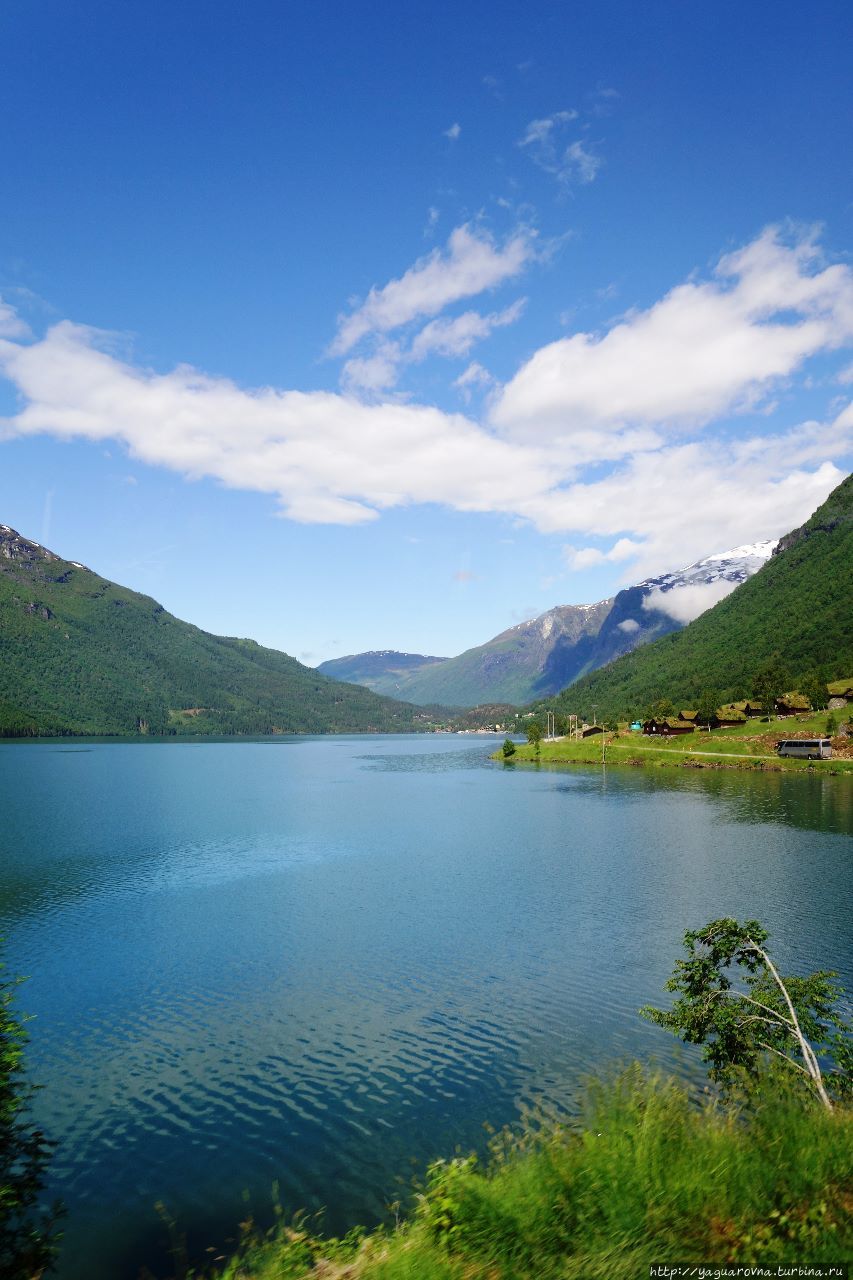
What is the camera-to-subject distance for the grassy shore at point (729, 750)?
5886 inches

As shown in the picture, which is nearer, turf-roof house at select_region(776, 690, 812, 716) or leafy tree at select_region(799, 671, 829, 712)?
leafy tree at select_region(799, 671, 829, 712)

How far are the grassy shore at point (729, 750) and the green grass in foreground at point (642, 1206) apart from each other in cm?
14913

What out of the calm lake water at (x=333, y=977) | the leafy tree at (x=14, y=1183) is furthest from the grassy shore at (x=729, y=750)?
the leafy tree at (x=14, y=1183)

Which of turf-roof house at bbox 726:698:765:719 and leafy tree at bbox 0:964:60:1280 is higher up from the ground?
turf-roof house at bbox 726:698:765:719

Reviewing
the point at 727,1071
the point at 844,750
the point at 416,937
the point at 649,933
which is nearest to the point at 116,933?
the point at 416,937

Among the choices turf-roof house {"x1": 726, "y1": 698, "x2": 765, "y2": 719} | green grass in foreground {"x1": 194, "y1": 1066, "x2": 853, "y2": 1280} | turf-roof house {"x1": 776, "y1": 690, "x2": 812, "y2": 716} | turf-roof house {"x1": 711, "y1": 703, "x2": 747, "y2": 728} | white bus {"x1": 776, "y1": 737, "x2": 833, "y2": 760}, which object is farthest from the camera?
turf-roof house {"x1": 711, "y1": 703, "x2": 747, "y2": 728}

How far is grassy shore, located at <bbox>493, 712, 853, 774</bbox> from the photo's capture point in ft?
490

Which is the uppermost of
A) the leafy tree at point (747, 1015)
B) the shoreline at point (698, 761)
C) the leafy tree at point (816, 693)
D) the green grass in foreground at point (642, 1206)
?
the leafy tree at point (816, 693)

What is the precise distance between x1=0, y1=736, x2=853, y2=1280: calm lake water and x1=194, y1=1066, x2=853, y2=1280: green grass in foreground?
32.0ft

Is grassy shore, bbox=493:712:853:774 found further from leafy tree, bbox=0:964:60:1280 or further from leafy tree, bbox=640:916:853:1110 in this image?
leafy tree, bbox=0:964:60:1280

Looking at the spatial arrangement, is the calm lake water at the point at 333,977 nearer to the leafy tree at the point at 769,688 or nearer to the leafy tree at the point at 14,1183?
the leafy tree at the point at 14,1183

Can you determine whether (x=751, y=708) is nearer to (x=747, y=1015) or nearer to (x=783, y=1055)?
(x=747, y=1015)

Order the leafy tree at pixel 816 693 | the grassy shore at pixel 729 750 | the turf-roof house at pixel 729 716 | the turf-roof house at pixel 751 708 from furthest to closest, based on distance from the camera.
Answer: the turf-roof house at pixel 729 716, the turf-roof house at pixel 751 708, the leafy tree at pixel 816 693, the grassy shore at pixel 729 750

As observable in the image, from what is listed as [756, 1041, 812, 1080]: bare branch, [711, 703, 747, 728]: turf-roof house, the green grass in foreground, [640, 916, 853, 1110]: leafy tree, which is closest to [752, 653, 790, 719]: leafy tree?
[711, 703, 747, 728]: turf-roof house
